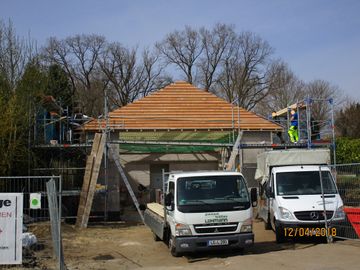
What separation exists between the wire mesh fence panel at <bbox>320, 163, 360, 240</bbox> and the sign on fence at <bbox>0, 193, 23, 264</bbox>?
7.91 m

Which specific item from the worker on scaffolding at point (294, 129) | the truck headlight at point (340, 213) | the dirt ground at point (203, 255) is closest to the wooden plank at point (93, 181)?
the dirt ground at point (203, 255)

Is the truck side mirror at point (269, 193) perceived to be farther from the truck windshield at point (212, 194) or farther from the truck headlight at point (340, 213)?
the truck windshield at point (212, 194)

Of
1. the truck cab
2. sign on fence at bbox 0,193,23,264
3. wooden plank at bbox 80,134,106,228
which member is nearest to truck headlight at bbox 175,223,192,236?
the truck cab

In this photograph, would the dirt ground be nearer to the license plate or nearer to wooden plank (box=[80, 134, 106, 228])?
the license plate

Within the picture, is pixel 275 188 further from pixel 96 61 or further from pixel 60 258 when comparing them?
pixel 96 61

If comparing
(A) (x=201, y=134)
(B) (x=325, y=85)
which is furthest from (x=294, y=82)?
(A) (x=201, y=134)

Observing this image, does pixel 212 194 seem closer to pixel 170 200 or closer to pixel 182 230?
pixel 170 200

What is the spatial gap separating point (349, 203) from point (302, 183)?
4.76 ft

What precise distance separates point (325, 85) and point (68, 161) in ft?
141

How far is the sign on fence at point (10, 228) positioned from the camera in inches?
410

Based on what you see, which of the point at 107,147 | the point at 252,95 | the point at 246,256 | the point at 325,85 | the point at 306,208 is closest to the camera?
the point at 246,256

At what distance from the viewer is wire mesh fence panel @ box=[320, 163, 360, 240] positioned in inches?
503

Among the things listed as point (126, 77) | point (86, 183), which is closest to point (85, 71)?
point (126, 77)

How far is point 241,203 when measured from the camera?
12.0 metres
